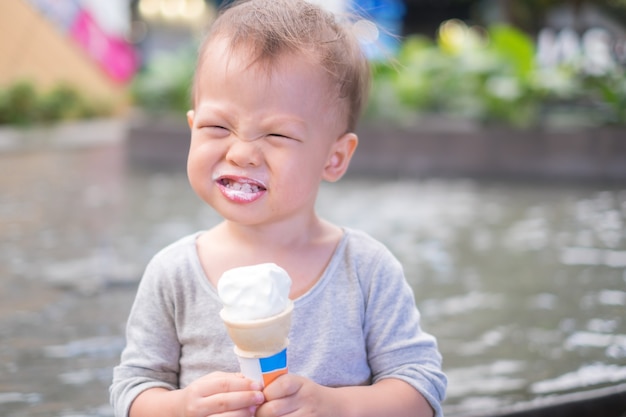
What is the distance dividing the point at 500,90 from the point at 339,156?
8.11 metres

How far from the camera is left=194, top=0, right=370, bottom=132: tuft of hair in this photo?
1.60 metres

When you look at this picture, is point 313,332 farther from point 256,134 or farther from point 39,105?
point 39,105

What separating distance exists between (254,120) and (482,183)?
7767 mm

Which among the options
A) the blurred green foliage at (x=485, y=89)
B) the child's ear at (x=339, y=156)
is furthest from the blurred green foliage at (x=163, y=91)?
the child's ear at (x=339, y=156)

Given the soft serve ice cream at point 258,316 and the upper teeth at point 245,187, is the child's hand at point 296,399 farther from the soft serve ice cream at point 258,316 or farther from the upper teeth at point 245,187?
the upper teeth at point 245,187

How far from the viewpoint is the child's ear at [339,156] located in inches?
69.1

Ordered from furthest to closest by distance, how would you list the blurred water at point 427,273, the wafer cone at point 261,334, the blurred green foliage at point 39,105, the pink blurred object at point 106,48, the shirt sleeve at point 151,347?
the pink blurred object at point 106,48
the blurred green foliage at point 39,105
the blurred water at point 427,273
the shirt sleeve at point 151,347
the wafer cone at point 261,334

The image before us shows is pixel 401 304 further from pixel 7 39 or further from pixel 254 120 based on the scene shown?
pixel 7 39

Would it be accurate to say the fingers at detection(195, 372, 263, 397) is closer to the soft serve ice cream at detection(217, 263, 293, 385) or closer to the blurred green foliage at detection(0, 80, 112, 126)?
the soft serve ice cream at detection(217, 263, 293, 385)

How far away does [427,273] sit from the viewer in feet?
15.7

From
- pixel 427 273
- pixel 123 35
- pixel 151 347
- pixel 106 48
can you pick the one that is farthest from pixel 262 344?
pixel 123 35

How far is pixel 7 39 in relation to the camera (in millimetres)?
17281

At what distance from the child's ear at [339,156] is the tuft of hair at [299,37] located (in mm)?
44

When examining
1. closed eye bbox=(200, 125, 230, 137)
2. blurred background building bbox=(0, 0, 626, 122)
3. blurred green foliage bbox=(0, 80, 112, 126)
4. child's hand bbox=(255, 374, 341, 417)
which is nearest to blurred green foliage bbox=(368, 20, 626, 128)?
blurred background building bbox=(0, 0, 626, 122)
